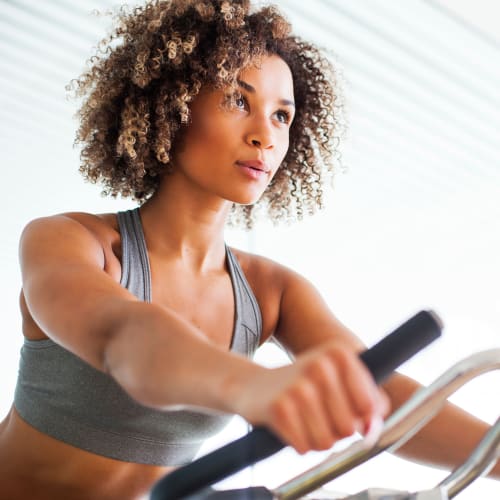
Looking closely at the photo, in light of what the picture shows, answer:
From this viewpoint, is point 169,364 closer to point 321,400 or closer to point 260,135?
point 321,400

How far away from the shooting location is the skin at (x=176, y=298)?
2.33ft

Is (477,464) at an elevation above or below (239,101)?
below

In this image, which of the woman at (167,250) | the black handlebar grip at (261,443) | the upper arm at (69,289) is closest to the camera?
the black handlebar grip at (261,443)

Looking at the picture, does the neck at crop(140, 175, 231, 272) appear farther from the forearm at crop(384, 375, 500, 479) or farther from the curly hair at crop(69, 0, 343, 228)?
the forearm at crop(384, 375, 500, 479)

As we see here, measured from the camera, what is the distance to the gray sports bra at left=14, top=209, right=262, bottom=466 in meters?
1.32

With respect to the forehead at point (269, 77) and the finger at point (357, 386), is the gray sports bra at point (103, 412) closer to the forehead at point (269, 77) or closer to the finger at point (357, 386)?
the forehead at point (269, 77)

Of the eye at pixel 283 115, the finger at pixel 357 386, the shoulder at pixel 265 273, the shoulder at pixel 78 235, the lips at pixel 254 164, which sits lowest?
the shoulder at pixel 78 235

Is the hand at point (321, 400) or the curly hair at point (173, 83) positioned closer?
the hand at point (321, 400)

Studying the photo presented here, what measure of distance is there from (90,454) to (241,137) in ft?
2.24

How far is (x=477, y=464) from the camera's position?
85cm

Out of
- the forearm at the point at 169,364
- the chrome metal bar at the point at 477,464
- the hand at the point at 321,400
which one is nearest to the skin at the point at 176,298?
the forearm at the point at 169,364

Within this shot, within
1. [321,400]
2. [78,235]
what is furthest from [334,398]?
[78,235]

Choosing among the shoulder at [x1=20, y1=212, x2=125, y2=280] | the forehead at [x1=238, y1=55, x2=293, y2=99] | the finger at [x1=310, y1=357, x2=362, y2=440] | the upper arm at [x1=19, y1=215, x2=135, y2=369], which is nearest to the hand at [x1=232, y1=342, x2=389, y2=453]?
the finger at [x1=310, y1=357, x2=362, y2=440]

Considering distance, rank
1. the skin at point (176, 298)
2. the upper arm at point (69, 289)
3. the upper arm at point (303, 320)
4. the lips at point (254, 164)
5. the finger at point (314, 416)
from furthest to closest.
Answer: the upper arm at point (303, 320) < the lips at point (254, 164) < the upper arm at point (69, 289) < the skin at point (176, 298) < the finger at point (314, 416)
